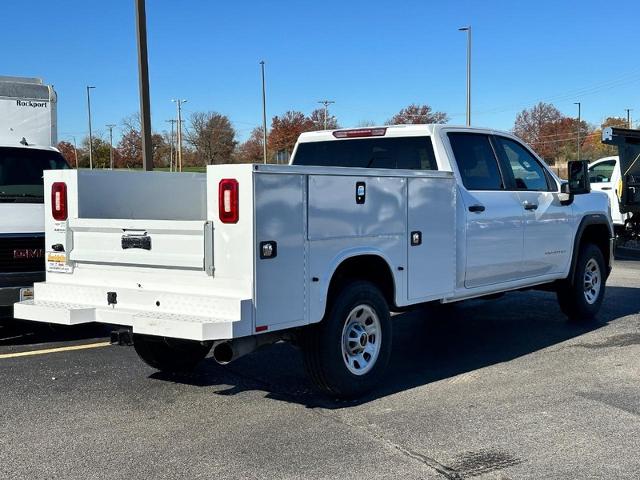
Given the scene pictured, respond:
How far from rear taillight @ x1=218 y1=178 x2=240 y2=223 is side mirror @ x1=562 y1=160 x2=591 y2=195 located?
4.56m

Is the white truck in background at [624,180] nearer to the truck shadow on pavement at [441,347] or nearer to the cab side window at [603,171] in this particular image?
the cab side window at [603,171]

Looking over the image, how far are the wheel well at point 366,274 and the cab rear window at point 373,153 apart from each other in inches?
51.7

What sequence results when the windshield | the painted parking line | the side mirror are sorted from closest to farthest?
1. the painted parking line
2. the side mirror
3. the windshield

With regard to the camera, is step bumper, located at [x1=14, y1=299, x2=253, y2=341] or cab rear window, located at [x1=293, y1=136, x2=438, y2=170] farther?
cab rear window, located at [x1=293, y1=136, x2=438, y2=170]

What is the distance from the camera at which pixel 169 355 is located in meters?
6.46

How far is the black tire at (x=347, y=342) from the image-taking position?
5.37 m

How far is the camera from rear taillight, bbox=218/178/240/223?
474cm

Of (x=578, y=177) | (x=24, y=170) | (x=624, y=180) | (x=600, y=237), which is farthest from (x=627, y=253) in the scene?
(x=24, y=170)

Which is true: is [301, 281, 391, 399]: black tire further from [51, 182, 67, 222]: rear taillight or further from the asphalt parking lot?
[51, 182, 67, 222]: rear taillight

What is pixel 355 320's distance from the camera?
5680mm

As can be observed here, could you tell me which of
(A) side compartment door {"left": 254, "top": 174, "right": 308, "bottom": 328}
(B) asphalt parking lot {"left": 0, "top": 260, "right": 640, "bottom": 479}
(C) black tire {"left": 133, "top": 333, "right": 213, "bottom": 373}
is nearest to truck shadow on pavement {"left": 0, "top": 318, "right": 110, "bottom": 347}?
(B) asphalt parking lot {"left": 0, "top": 260, "right": 640, "bottom": 479}

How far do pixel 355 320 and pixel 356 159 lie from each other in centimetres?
217

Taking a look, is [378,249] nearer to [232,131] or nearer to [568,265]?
[568,265]

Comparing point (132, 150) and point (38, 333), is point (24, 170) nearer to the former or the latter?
point (38, 333)
